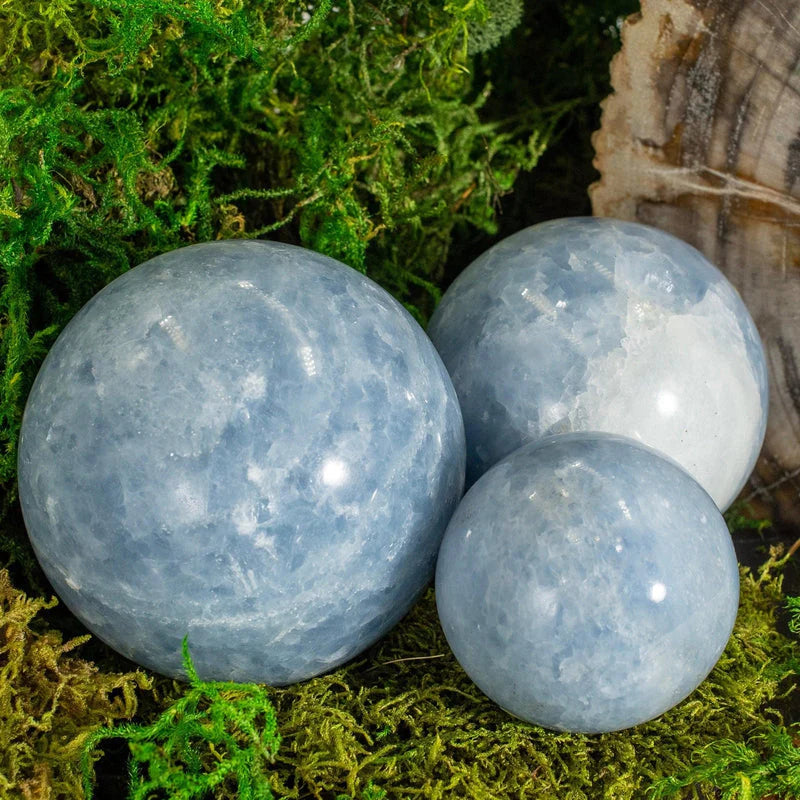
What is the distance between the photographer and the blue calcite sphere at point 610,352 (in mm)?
1192

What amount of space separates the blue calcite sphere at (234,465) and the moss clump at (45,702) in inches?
2.2

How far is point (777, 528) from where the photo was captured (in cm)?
151

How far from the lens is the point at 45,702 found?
1.05 meters

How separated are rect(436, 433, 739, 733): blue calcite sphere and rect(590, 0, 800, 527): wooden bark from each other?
0.52 m

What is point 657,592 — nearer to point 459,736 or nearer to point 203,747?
point 459,736

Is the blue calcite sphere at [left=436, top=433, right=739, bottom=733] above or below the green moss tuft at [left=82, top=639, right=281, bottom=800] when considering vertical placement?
above

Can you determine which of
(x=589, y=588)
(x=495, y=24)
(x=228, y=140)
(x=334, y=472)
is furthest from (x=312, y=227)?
(x=589, y=588)

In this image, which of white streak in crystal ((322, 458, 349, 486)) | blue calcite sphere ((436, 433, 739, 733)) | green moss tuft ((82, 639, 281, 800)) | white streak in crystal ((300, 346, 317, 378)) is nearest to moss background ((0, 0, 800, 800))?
green moss tuft ((82, 639, 281, 800))

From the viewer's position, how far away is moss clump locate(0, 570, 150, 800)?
0.97 meters

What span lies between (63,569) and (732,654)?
34.2 inches

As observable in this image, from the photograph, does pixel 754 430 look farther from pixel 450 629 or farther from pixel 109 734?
pixel 109 734

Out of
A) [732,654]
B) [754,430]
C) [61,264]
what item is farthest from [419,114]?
[732,654]

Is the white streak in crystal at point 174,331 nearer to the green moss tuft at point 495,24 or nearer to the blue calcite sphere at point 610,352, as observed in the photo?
the blue calcite sphere at point 610,352

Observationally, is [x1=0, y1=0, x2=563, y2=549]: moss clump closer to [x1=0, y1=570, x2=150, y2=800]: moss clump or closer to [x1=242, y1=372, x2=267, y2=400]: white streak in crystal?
[x1=0, y1=570, x2=150, y2=800]: moss clump
